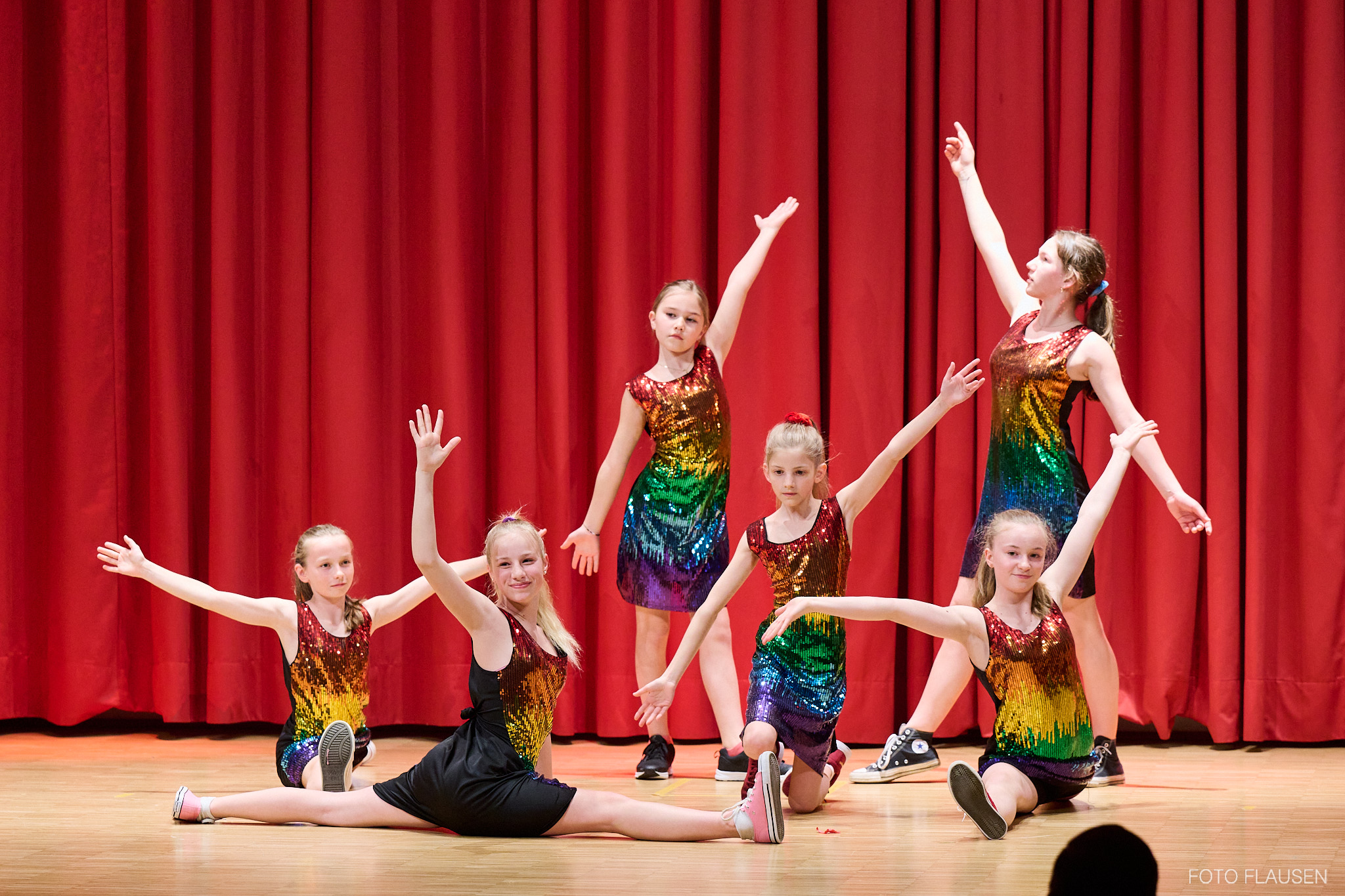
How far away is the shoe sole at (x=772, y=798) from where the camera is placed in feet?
9.07

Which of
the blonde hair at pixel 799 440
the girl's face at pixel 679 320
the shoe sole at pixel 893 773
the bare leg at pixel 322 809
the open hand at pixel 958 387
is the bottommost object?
the shoe sole at pixel 893 773

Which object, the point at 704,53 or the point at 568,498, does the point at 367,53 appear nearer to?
the point at 704,53

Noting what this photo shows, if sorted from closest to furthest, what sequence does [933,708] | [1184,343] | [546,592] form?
[546,592], [933,708], [1184,343]

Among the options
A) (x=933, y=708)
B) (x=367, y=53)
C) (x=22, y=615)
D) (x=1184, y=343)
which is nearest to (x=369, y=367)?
(x=367, y=53)

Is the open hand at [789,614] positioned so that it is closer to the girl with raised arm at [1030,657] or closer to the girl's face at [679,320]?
the girl with raised arm at [1030,657]

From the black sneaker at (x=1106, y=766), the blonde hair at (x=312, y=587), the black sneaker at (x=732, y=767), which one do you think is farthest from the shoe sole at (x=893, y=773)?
the blonde hair at (x=312, y=587)

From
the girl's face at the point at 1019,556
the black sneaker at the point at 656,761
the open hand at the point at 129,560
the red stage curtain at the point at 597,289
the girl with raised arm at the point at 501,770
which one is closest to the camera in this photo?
the girl with raised arm at the point at 501,770

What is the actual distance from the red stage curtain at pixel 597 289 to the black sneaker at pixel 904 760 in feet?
2.01

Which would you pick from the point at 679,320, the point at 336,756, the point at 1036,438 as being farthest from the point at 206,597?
the point at 1036,438

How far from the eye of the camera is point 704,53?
4.30 metres

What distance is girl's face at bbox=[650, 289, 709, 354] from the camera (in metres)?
3.64

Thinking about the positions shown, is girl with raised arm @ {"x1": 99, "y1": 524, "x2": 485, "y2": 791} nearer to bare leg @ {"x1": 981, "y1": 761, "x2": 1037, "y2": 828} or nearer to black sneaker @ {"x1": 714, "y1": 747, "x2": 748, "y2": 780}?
black sneaker @ {"x1": 714, "y1": 747, "x2": 748, "y2": 780}

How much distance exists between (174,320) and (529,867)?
261 centimetres

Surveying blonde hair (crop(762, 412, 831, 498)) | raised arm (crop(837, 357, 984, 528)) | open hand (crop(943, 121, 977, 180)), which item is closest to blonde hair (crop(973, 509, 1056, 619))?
raised arm (crop(837, 357, 984, 528))
